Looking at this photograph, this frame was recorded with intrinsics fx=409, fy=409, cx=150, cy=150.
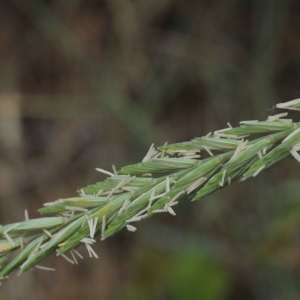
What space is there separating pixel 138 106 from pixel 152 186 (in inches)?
102

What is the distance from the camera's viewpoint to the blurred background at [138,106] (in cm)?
324

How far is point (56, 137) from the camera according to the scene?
3898 mm

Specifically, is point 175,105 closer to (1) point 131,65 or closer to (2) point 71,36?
(1) point 131,65

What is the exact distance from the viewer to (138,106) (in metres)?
3.56

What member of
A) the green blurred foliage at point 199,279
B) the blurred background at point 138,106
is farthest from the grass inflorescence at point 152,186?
the blurred background at point 138,106

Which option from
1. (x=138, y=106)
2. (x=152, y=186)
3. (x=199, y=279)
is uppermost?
(x=138, y=106)

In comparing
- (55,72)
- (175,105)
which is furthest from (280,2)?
(55,72)

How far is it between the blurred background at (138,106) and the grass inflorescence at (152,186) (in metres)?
2.06

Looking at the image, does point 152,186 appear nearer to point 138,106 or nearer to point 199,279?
point 199,279

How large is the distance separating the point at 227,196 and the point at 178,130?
29.8 inches

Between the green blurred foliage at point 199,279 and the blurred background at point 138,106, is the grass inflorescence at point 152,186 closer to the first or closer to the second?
the green blurred foliage at point 199,279

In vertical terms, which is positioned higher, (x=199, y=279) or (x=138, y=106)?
(x=138, y=106)

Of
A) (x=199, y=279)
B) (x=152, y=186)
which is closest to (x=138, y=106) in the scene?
(x=199, y=279)

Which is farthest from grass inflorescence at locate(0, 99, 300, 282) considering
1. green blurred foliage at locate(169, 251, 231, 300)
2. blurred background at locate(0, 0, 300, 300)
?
blurred background at locate(0, 0, 300, 300)
